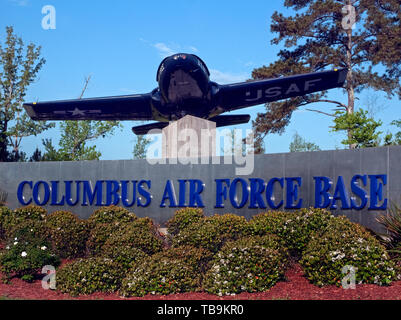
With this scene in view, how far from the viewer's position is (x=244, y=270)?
300 inches

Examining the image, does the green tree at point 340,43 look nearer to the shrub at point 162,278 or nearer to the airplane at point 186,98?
the airplane at point 186,98

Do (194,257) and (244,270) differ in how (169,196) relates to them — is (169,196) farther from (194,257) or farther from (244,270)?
(244,270)

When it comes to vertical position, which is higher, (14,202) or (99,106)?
(99,106)

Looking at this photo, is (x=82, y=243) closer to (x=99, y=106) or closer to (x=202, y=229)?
(x=202, y=229)

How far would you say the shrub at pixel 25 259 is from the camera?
Answer: 31.1 ft

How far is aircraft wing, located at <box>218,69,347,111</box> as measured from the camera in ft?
64.4

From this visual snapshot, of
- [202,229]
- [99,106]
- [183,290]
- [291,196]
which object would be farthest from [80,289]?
[99,106]

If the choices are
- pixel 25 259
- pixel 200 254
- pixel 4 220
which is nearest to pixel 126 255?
pixel 200 254

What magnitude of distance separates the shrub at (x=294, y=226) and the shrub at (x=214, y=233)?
34 centimetres

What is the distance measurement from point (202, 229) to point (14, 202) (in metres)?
9.80

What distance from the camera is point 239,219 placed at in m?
9.95

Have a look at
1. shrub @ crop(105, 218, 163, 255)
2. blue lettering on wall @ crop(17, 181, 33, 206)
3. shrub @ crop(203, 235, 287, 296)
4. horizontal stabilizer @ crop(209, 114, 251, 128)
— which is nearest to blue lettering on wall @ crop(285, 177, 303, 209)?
shrub @ crop(203, 235, 287, 296)

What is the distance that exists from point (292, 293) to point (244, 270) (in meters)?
0.89

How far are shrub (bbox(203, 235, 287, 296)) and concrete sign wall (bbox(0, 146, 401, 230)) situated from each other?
3.65 m
